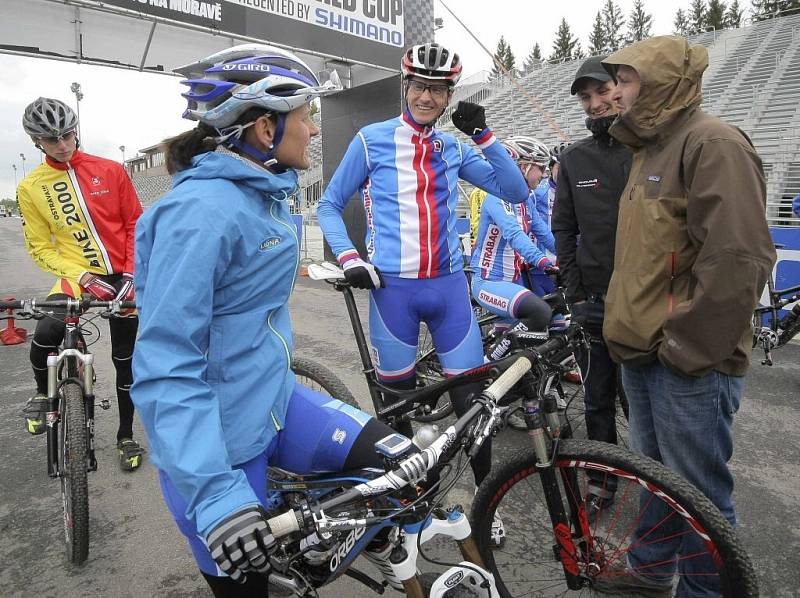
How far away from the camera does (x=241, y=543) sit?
1239mm

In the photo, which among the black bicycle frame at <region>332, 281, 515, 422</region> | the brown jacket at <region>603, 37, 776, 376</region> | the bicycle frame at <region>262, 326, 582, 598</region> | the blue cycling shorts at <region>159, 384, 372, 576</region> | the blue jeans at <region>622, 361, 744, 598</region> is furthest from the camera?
the black bicycle frame at <region>332, 281, 515, 422</region>

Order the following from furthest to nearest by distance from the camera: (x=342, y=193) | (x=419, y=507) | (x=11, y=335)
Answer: (x=342, y=193) → (x=11, y=335) → (x=419, y=507)

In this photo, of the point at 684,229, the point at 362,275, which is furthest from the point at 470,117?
the point at 684,229

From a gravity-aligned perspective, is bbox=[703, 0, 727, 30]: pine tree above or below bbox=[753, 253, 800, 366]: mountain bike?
above

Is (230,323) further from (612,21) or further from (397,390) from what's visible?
(612,21)

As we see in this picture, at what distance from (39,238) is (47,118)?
0.81 m

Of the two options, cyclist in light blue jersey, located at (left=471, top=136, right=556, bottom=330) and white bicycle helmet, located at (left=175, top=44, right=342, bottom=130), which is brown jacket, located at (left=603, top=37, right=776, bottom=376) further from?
cyclist in light blue jersey, located at (left=471, top=136, right=556, bottom=330)

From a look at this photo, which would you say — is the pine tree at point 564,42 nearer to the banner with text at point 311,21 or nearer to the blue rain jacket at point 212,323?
the banner with text at point 311,21

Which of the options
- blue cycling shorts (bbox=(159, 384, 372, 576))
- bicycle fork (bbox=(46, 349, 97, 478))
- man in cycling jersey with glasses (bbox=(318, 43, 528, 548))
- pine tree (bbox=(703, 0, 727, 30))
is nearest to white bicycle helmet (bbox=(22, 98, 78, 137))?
bicycle fork (bbox=(46, 349, 97, 478))

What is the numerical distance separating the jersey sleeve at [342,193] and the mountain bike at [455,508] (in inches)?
57.8

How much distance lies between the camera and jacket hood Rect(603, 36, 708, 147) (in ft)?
6.05

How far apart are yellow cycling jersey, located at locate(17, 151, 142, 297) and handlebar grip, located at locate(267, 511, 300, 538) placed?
2.97m

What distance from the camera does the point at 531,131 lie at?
20438 mm

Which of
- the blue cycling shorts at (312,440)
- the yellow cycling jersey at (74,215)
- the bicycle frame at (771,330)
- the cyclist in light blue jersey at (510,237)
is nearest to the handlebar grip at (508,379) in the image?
the blue cycling shorts at (312,440)
